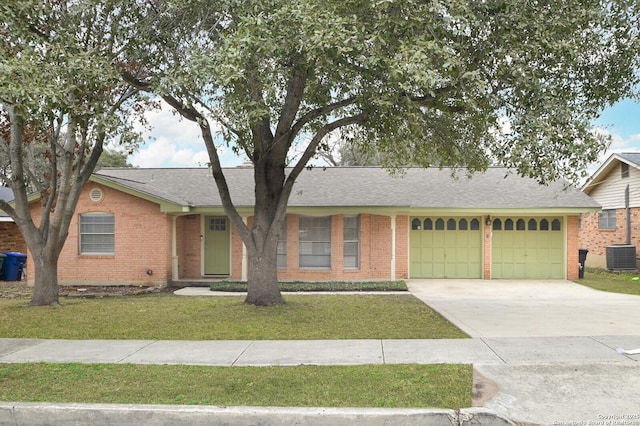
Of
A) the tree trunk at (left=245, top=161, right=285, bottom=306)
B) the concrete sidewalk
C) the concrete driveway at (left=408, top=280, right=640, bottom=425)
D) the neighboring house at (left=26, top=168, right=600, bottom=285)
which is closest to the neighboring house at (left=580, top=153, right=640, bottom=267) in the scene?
→ the neighboring house at (left=26, top=168, right=600, bottom=285)

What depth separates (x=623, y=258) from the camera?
2094 cm

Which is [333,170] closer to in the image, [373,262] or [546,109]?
[373,262]

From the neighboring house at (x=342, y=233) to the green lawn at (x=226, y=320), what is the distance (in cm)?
422

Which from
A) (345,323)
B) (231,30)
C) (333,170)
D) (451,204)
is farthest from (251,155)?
(333,170)

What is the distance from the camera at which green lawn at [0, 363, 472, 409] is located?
215 inches

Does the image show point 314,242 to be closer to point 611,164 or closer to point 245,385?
point 245,385

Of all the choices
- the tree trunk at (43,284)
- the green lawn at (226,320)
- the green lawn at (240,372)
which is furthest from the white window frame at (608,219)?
the tree trunk at (43,284)

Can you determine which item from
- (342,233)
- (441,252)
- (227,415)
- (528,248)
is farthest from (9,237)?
(227,415)

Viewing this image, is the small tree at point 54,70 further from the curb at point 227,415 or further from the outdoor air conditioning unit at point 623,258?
the outdoor air conditioning unit at point 623,258

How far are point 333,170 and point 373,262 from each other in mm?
5202

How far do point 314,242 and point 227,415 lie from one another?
1294 cm

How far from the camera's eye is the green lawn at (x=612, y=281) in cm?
1574

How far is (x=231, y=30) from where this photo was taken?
9578mm

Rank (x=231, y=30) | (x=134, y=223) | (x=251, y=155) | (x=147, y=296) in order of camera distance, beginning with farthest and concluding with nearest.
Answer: (x=134, y=223) → (x=147, y=296) → (x=251, y=155) → (x=231, y=30)
